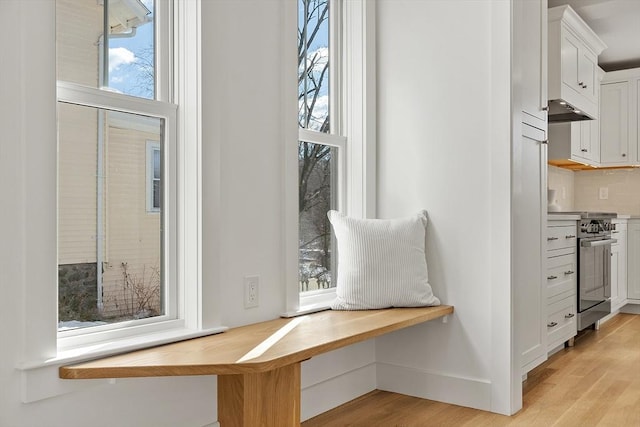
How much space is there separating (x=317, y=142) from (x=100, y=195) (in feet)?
4.05

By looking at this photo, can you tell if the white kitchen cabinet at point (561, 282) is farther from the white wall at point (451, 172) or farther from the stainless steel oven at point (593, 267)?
the white wall at point (451, 172)

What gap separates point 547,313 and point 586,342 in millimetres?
1020

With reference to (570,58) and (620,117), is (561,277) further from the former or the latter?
(620,117)

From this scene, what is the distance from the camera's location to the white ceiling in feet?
14.9

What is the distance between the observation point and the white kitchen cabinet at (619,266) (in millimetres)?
5290

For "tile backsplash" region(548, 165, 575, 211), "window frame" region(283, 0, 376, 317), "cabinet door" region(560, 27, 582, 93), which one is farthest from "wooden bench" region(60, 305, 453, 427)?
"tile backsplash" region(548, 165, 575, 211)

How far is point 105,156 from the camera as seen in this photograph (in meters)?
2.00

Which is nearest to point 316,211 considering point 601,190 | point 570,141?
point 570,141

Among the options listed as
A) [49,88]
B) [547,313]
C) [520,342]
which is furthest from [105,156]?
[547,313]

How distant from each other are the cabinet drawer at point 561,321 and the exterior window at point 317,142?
4.92ft

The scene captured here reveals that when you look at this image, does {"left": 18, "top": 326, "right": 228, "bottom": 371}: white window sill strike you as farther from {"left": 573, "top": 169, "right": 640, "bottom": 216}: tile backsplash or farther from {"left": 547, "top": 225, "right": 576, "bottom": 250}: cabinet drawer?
{"left": 573, "top": 169, "right": 640, "bottom": 216}: tile backsplash

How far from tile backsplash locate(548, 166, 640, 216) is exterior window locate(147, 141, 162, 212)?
470cm

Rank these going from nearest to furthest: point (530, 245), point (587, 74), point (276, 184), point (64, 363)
Result: point (64, 363) → point (276, 184) → point (530, 245) → point (587, 74)

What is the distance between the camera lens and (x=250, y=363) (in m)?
1.74
